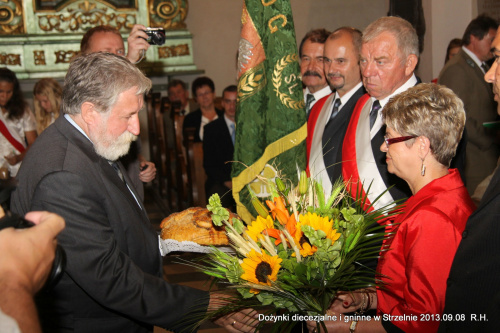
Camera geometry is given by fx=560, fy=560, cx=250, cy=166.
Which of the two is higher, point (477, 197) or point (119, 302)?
point (119, 302)

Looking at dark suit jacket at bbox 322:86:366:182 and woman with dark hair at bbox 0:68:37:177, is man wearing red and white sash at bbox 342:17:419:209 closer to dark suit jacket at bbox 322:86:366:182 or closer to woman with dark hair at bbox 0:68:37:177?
dark suit jacket at bbox 322:86:366:182

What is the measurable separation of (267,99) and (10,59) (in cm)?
767

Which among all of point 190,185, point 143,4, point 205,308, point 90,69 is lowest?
point 190,185

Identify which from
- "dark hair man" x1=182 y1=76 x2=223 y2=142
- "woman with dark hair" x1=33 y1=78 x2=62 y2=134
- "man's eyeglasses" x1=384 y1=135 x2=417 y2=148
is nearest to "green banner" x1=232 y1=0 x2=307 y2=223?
"man's eyeglasses" x1=384 y1=135 x2=417 y2=148

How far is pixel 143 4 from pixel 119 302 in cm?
854

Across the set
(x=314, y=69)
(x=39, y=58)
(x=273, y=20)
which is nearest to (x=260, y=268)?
(x=273, y=20)

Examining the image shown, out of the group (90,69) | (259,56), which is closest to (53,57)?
(259,56)

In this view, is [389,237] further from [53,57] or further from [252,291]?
[53,57]

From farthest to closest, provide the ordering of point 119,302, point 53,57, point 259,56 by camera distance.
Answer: point 53,57 < point 259,56 < point 119,302

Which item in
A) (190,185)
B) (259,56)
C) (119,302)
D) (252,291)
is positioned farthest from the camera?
(190,185)

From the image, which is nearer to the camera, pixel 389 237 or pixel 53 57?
pixel 389 237

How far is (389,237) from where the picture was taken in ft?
6.97

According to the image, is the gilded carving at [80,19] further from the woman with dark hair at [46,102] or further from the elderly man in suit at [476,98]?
the elderly man in suit at [476,98]

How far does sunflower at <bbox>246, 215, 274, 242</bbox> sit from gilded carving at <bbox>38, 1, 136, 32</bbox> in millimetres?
8494
